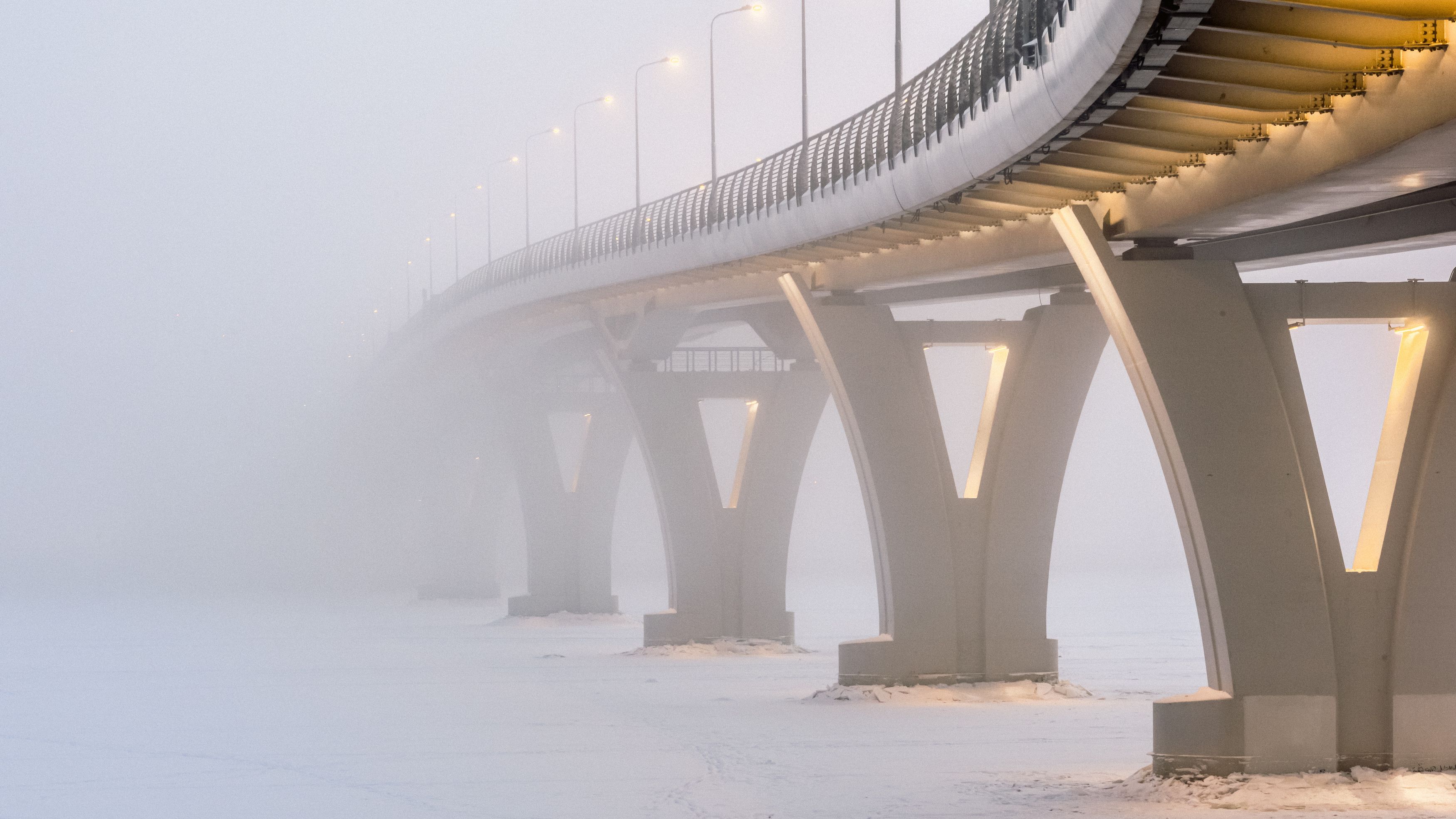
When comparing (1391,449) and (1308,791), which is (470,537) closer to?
(1391,449)

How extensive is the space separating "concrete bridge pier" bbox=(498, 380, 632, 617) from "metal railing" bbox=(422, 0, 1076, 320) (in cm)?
1781

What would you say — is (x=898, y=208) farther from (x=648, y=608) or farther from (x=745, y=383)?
(x=648, y=608)

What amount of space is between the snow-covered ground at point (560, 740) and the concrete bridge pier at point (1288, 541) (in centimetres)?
86

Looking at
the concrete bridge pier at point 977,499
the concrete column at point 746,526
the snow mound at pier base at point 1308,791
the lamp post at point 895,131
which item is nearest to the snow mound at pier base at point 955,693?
the concrete bridge pier at point 977,499

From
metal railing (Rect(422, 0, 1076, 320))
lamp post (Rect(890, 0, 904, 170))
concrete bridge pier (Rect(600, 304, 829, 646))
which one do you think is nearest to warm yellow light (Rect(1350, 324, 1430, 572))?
metal railing (Rect(422, 0, 1076, 320))

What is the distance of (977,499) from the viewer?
1234 inches

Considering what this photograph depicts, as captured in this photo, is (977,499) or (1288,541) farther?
(977,499)

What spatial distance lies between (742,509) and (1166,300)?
25.4 m

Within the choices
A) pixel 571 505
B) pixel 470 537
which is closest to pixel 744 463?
pixel 571 505

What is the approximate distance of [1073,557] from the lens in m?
144

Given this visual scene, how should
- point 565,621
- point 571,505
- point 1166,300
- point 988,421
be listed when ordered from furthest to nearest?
point 571,505, point 565,621, point 988,421, point 1166,300

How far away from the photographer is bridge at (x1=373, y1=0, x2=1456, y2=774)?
1513cm

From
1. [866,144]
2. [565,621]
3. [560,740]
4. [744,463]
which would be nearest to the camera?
[560,740]

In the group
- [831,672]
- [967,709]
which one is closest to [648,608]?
[831,672]
